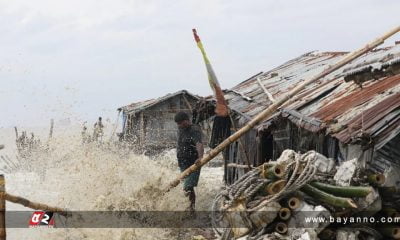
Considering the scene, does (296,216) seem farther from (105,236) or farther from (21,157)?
(21,157)

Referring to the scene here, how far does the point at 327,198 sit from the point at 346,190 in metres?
0.21

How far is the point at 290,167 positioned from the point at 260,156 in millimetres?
5620

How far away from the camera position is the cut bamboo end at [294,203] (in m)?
5.47

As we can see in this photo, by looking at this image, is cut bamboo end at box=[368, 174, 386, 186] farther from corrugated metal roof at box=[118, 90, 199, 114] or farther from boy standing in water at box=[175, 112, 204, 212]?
corrugated metal roof at box=[118, 90, 199, 114]

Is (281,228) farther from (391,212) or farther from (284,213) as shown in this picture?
(391,212)

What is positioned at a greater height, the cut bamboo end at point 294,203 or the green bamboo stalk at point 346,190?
the green bamboo stalk at point 346,190

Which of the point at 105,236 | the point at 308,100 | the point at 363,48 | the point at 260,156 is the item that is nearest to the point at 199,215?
the point at 260,156

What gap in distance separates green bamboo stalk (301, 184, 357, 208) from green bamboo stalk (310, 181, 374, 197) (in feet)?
0.21

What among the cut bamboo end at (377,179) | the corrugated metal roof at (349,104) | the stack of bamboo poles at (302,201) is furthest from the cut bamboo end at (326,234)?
the corrugated metal roof at (349,104)

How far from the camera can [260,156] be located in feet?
36.8

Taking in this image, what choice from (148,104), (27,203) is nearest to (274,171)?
(27,203)

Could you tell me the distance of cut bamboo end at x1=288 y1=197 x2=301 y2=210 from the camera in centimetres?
547

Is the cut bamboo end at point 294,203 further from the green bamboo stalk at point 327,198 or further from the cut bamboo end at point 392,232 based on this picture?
the cut bamboo end at point 392,232

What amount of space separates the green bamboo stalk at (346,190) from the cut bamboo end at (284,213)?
15.4 inches
